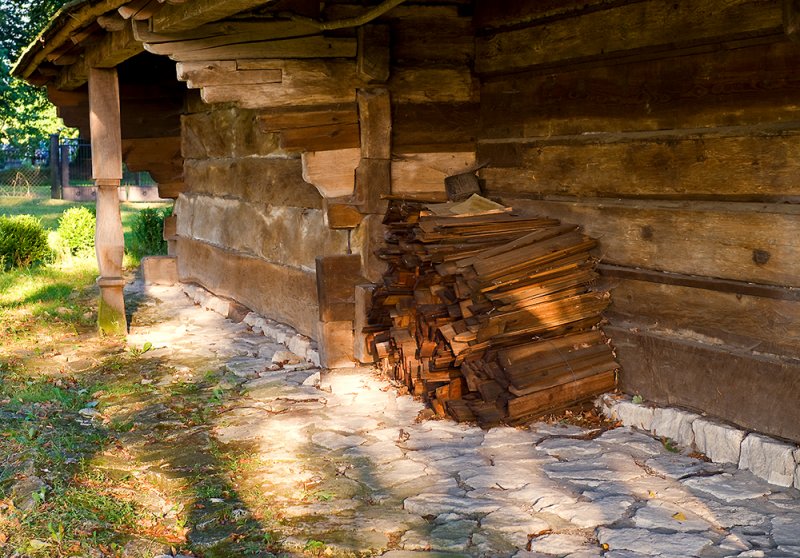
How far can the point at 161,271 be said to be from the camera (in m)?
11.3

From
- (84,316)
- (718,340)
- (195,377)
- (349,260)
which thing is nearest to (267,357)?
(195,377)

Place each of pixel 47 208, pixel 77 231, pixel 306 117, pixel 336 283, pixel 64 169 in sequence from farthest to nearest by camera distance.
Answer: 1. pixel 64 169
2. pixel 47 208
3. pixel 77 231
4. pixel 336 283
5. pixel 306 117

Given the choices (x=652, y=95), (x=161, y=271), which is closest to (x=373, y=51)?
(x=652, y=95)

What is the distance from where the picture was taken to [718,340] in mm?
4949

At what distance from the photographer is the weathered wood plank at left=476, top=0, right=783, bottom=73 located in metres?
4.62

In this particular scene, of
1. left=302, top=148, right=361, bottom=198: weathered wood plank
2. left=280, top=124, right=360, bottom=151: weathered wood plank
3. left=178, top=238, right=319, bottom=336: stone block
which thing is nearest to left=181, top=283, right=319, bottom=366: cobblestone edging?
left=178, top=238, right=319, bottom=336: stone block

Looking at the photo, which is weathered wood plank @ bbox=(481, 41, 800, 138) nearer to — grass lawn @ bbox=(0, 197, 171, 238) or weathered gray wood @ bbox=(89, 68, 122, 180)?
weathered gray wood @ bbox=(89, 68, 122, 180)

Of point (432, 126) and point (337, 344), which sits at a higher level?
point (432, 126)

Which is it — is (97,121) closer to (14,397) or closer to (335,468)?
(14,397)

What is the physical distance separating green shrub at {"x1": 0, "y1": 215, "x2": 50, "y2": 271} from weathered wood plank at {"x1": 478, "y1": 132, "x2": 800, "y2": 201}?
26.6ft

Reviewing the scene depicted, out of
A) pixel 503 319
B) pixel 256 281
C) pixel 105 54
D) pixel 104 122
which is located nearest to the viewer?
pixel 503 319

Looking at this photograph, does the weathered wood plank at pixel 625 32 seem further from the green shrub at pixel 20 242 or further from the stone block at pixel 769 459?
the green shrub at pixel 20 242

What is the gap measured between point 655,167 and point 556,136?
88 centimetres

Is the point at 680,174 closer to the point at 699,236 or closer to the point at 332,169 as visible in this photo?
the point at 699,236
